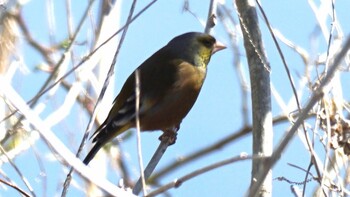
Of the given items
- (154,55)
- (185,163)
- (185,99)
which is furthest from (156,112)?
(185,163)

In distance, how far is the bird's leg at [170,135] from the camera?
3.69 meters

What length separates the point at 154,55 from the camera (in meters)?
4.41

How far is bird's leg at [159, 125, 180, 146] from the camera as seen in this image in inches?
145

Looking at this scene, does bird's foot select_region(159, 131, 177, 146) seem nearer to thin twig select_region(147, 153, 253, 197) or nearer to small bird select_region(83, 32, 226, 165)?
small bird select_region(83, 32, 226, 165)

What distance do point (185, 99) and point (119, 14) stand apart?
0.55m

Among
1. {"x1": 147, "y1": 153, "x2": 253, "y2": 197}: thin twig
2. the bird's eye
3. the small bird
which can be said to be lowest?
{"x1": 147, "y1": 153, "x2": 253, "y2": 197}: thin twig

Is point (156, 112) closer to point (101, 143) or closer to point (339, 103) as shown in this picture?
point (101, 143)

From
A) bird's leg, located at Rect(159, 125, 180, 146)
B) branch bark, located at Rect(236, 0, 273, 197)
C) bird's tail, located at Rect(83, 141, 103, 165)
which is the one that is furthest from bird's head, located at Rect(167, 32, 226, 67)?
branch bark, located at Rect(236, 0, 273, 197)

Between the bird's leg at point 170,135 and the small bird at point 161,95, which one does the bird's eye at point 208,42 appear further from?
the bird's leg at point 170,135

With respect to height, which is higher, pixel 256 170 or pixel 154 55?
pixel 154 55

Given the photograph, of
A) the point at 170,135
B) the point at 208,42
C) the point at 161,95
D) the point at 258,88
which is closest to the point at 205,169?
the point at 258,88

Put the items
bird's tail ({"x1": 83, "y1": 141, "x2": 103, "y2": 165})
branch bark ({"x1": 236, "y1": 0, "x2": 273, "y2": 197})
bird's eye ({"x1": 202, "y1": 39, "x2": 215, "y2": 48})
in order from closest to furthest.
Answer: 1. branch bark ({"x1": 236, "y1": 0, "x2": 273, "y2": 197})
2. bird's tail ({"x1": 83, "y1": 141, "x2": 103, "y2": 165})
3. bird's eye ({"x1": 202, "y1": 39, "x2": 215, "y2": 48})

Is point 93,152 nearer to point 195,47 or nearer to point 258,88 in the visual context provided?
point 195,47

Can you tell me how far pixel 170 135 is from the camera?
389 cm
